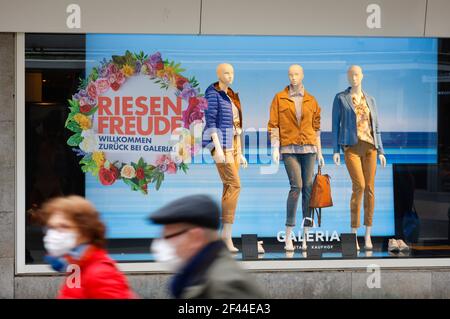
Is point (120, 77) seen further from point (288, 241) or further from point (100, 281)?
point (100, 281)

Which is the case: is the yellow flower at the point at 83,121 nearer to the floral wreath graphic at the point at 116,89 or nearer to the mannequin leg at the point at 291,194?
the floral wreath graphic at the point at 116,89

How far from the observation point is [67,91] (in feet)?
30.7

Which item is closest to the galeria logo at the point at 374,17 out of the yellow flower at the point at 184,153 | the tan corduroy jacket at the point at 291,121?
the tan corduroy jacket at the point at 291,121

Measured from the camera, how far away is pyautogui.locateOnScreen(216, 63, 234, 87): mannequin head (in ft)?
31.6

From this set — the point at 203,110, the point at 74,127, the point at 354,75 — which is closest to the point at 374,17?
the point at 354,75

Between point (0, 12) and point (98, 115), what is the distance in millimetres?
1585

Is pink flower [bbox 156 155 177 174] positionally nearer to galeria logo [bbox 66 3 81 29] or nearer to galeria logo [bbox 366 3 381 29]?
galeria logo [bbox 66 3 81 29]

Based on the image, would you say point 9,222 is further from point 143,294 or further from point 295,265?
point 295,265

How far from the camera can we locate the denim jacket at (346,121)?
9.86 metres

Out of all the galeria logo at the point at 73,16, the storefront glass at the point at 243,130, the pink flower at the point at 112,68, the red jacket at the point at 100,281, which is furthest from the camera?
the pink flower at the point at 112,68

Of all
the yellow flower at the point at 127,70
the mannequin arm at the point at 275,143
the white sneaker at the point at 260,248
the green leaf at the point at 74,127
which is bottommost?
the white sneaker at the point at 260,248

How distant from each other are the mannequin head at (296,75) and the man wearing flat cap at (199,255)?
245 inches

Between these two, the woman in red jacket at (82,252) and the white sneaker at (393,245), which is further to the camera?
the white sneaker at (393,245)
